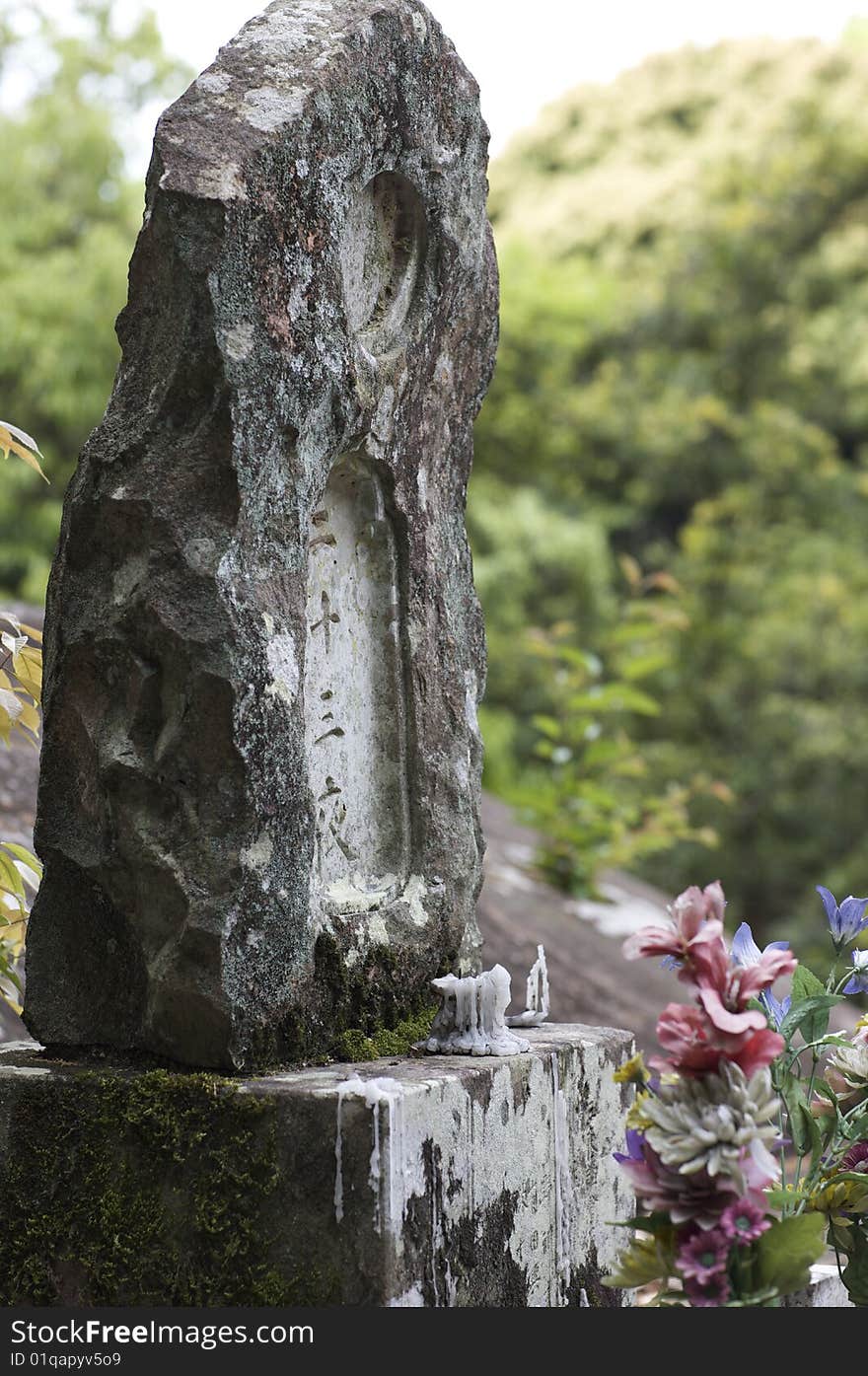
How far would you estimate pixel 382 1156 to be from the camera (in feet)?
5.80

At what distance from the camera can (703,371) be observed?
11367 millimetres

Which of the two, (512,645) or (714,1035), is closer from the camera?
(714,1035)

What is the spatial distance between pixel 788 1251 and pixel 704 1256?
0.10m

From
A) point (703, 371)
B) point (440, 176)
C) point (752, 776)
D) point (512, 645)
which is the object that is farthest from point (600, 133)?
point (440, 176)

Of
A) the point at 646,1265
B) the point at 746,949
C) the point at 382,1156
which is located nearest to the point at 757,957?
the point at 746,949

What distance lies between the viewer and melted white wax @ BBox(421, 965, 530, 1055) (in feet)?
6.87

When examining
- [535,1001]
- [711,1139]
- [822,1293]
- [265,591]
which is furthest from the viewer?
[535,1001]

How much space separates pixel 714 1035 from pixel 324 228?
1172 millimetres

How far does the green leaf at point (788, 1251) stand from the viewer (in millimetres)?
1606

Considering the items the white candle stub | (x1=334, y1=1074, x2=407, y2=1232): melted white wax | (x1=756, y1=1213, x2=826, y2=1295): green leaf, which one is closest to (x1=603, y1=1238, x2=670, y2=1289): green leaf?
(x1=756, y1=1213, x2=826, y2=1295): green leaf

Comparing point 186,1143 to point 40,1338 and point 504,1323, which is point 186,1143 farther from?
point 504,1323

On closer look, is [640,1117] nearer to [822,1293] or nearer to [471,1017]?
[471,1017]

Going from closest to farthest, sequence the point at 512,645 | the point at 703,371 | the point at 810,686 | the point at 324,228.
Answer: the point at 324,228 < the point at 810,686 < the point at 512,645 < the point at 703,371

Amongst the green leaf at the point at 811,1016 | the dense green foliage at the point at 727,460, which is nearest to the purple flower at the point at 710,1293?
the green leaf at the point at 811,1016
